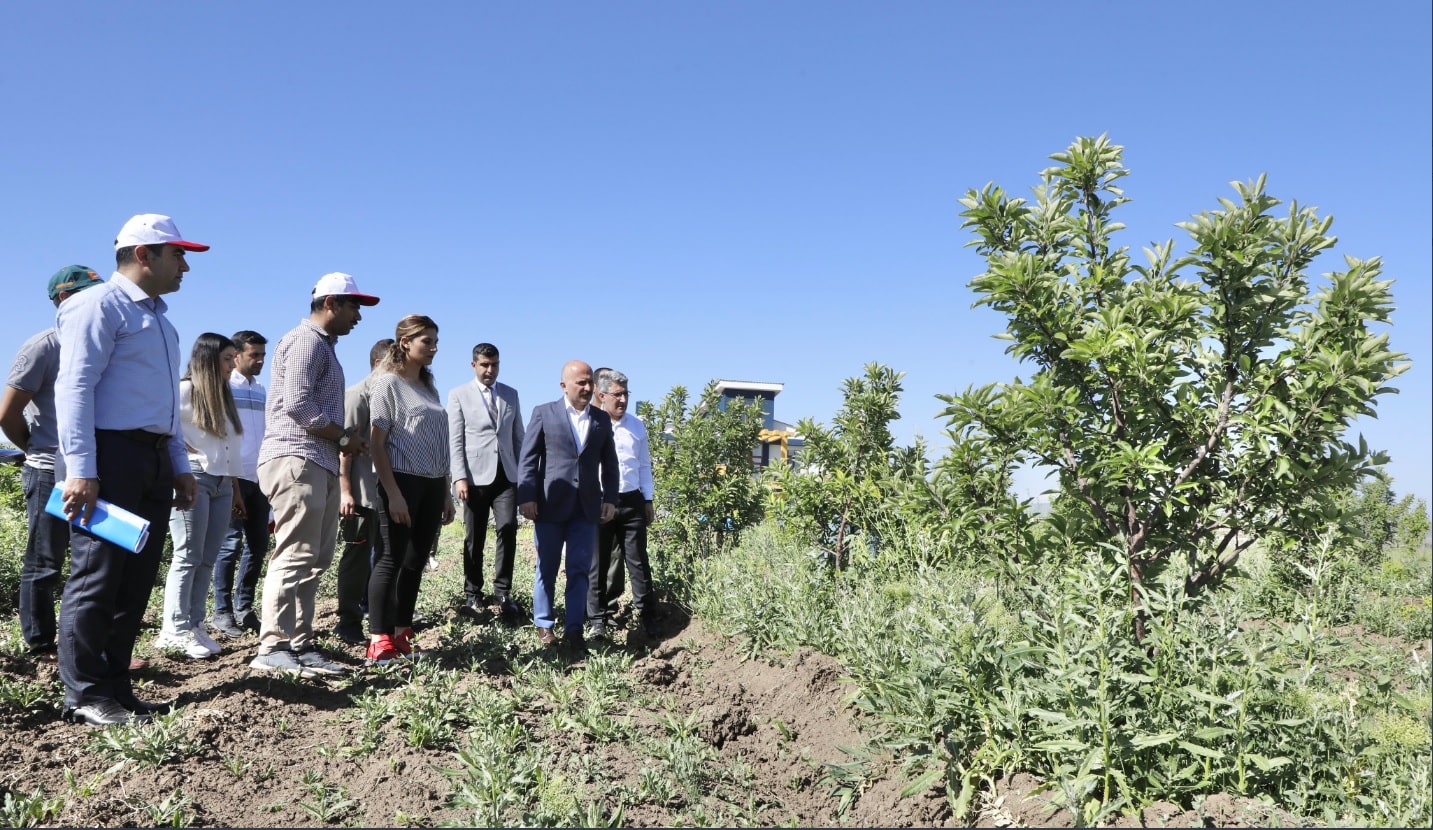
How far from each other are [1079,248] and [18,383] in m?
5.12

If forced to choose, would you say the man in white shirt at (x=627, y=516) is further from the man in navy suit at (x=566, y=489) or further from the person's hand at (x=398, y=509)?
the person's hand at (x=398, y=509)

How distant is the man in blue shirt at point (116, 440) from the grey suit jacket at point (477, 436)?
2.39 metres

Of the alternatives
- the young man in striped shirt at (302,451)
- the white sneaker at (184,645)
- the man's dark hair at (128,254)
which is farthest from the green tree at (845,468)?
the man's dark hair at (128,254)

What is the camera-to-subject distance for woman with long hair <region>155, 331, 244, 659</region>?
17.5 ft

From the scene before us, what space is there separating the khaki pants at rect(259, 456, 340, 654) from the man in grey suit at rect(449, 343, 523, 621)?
1595 millimetres

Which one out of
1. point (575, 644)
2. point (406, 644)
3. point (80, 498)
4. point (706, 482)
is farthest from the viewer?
point (706, 482)

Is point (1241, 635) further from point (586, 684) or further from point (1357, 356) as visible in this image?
point (586, 684)

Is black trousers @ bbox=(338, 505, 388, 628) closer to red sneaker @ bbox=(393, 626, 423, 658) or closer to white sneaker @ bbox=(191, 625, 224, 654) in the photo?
red sneaker @ bbox=(393, 626, 423, 658)

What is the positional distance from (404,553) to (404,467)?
509mm

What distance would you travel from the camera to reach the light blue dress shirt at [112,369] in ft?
12.2

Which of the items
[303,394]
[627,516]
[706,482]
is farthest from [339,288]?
Answer: [706,482]

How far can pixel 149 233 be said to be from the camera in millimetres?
4059

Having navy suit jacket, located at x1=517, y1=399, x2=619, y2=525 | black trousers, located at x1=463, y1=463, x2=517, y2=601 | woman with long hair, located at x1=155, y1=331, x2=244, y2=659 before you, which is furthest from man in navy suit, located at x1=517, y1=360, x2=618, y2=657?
woman with long hair, located at x1=155, y1=331, x2=244, y2=659

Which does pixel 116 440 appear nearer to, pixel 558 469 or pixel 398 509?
pixel 398 509
